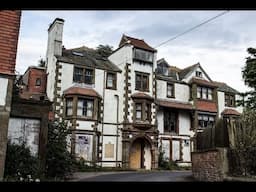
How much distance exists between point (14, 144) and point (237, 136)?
6740 mm

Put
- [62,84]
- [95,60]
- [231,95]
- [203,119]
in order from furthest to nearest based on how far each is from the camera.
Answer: [231,95] → [203,119] → [95,60] → [62,84]

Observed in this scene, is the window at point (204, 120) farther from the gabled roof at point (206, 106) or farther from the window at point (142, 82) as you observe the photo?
the window at point (142, 82)

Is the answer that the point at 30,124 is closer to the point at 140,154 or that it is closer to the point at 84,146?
the point at 84,146

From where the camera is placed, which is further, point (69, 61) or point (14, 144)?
point (69, 61)

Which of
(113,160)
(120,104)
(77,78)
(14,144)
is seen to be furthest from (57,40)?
(14,144)

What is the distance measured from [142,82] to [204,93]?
5.83 m

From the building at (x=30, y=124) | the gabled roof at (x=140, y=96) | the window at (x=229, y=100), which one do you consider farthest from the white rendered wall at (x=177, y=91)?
the building at (x=30, y=124)

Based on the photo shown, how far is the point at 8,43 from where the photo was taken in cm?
768

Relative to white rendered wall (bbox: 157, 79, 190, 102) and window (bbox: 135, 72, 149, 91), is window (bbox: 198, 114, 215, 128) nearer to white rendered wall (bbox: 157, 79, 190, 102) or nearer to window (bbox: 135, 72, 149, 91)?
white rendered wall (bbox: 157, 79, 190, 102)

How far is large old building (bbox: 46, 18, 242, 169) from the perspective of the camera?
18469mm

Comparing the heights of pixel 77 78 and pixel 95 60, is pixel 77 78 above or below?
below

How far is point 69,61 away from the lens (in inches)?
748

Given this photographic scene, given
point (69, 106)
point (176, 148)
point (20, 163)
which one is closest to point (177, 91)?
point (176, 148)
